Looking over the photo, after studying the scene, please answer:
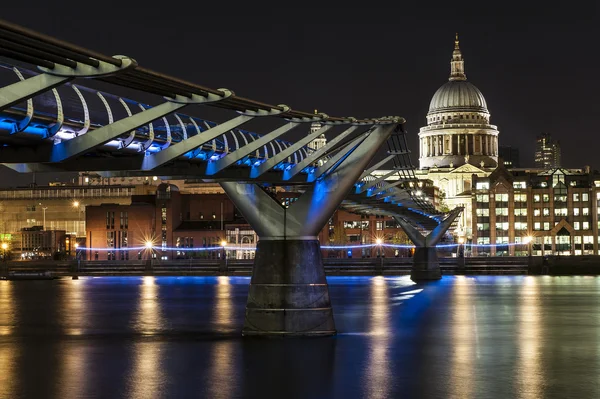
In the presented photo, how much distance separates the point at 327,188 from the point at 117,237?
5500 inches

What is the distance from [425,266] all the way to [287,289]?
75.3 meters

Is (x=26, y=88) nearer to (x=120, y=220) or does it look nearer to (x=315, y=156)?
(x=315, y=156)

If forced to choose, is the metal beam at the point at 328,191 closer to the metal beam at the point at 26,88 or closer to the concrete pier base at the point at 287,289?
the concrete pier base at the point at 287,289

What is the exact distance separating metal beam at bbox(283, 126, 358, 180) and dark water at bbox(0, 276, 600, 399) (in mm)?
6329

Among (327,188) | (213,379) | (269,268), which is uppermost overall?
(327,188)

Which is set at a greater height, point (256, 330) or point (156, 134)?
point (156, 134)

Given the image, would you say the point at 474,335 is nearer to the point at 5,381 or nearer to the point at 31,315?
the point at 5,381

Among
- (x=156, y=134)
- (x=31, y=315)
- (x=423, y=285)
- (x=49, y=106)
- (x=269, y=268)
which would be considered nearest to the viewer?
(x=49, y=106)

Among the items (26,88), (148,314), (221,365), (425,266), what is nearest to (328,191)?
(221,365)

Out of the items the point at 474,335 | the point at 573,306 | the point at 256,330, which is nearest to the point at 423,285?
the point at 573,306

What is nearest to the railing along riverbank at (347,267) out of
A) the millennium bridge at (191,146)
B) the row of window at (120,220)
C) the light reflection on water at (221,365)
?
the row of window at (120,220)

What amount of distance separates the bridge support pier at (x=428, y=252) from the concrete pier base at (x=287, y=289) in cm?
6892

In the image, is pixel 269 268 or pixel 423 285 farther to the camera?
pixel 423 285

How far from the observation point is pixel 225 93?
33.0 metres
